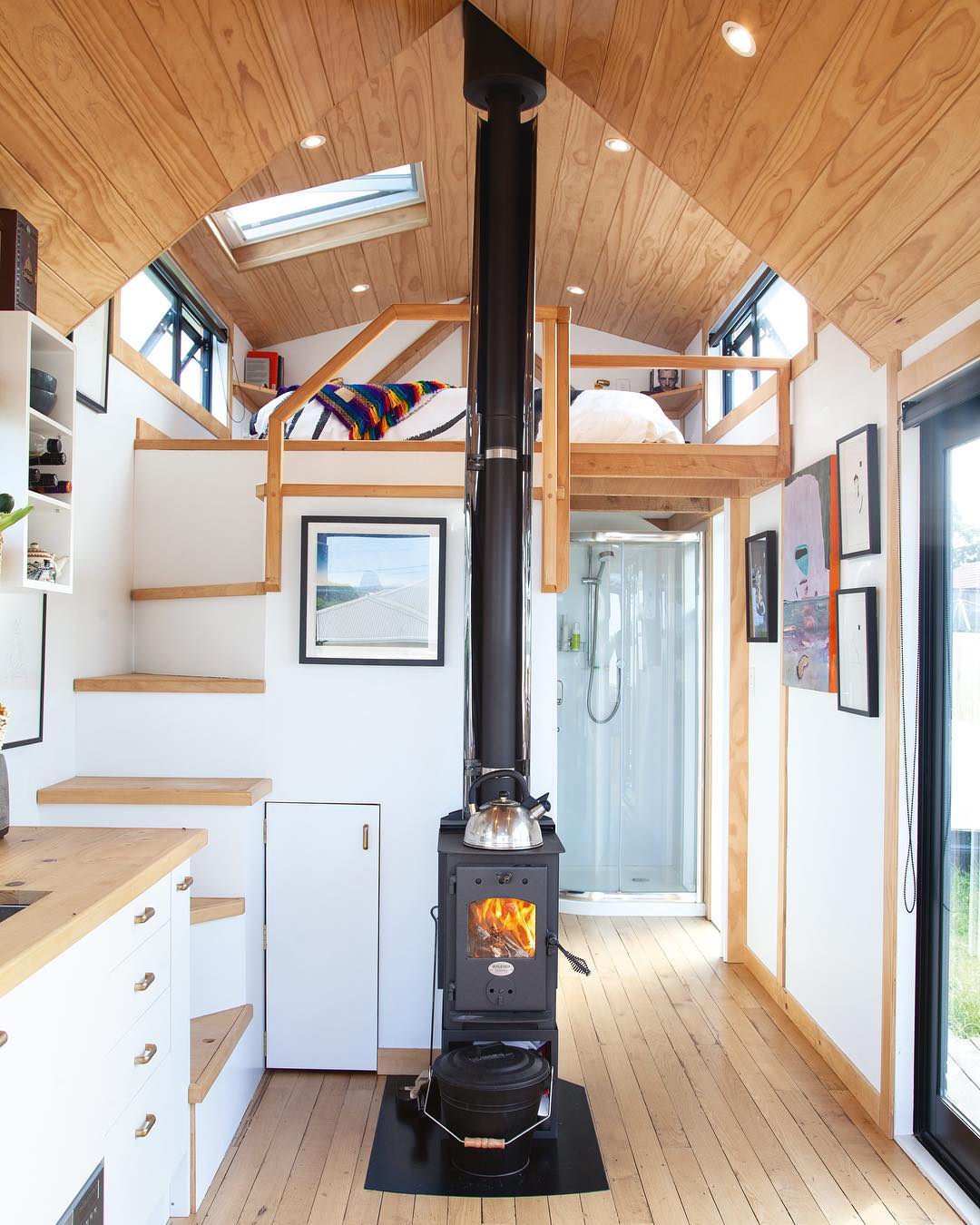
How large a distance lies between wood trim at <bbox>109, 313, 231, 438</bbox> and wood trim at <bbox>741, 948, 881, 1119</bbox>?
11.6ft

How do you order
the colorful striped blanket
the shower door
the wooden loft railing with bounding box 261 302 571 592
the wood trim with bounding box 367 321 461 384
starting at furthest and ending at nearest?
1. the wood trim with bounding box 367 321 461 384
2. the shower door
3. the colorful striped blanket
4. the wooden loft railing with bounding box 261 302 571 592

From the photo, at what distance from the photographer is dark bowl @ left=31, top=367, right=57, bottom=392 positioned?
6.93 feet

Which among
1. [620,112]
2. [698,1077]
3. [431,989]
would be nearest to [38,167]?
[620,112]

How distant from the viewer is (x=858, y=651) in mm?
2939

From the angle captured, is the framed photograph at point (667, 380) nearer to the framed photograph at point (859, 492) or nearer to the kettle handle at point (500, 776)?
the framed photograph at point (859, 492)

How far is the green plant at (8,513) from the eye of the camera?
1923mm

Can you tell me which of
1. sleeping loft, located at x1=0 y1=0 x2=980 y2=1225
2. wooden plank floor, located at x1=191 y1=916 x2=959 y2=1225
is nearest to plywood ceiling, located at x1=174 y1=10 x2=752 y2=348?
sleeping loft, located at x1=0 y1=0 x2=980 y2=1225

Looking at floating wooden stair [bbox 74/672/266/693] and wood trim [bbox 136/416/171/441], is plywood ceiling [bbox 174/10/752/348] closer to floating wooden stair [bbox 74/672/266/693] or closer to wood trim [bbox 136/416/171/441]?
wood trim [bbox 136/416/171/441]

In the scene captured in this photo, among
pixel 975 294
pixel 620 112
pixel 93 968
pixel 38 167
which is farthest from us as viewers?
pixel 620 112

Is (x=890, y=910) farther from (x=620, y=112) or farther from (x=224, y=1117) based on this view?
(x=620, y=112)

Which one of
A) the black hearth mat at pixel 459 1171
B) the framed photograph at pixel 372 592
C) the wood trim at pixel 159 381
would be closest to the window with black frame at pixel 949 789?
the black hearth mat at pixel 459 1171

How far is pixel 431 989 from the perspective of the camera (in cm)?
318

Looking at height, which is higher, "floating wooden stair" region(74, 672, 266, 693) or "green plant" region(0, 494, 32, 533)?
"green plant" region(0, 494, 32, 533)

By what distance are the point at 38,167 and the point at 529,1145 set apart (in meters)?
2.71
